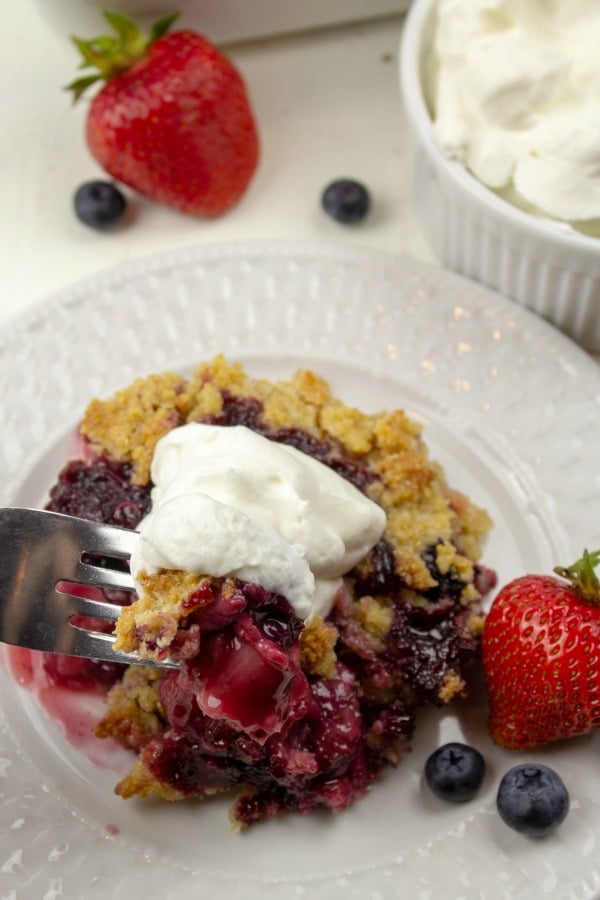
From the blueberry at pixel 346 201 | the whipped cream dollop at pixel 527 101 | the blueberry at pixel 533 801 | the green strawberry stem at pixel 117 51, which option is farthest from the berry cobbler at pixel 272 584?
the green strawberry stem at pixel 117 51

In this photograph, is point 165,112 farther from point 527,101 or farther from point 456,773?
point 456,773

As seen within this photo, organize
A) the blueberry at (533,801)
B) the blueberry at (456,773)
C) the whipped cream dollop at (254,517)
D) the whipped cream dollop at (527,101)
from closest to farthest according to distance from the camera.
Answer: the whipped cream dollop at (254,517) → the blueberry at (533,801) → the blueberry at (456,773) → the whipped cream dollop at (527,101)

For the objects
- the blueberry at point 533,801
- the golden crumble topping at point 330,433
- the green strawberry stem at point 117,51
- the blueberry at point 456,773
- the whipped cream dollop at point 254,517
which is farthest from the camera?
the green strawberry stem at point 117,51

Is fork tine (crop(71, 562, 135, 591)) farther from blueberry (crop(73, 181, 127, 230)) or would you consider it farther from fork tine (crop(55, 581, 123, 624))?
Result: blueberry (crop(73, 181, 127, 230))

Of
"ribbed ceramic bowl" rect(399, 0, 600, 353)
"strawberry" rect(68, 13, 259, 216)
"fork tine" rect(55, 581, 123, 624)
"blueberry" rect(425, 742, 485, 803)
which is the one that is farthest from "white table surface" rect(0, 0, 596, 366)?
"blueberry" rect(425, 742, 485, 803)

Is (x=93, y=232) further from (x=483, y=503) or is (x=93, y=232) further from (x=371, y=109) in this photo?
(x=483, y=503)

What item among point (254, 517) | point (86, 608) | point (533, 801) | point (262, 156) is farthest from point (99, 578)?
point (262, 156)

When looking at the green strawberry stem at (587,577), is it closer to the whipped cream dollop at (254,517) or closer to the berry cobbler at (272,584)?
the berry cobbler at (272,584)
